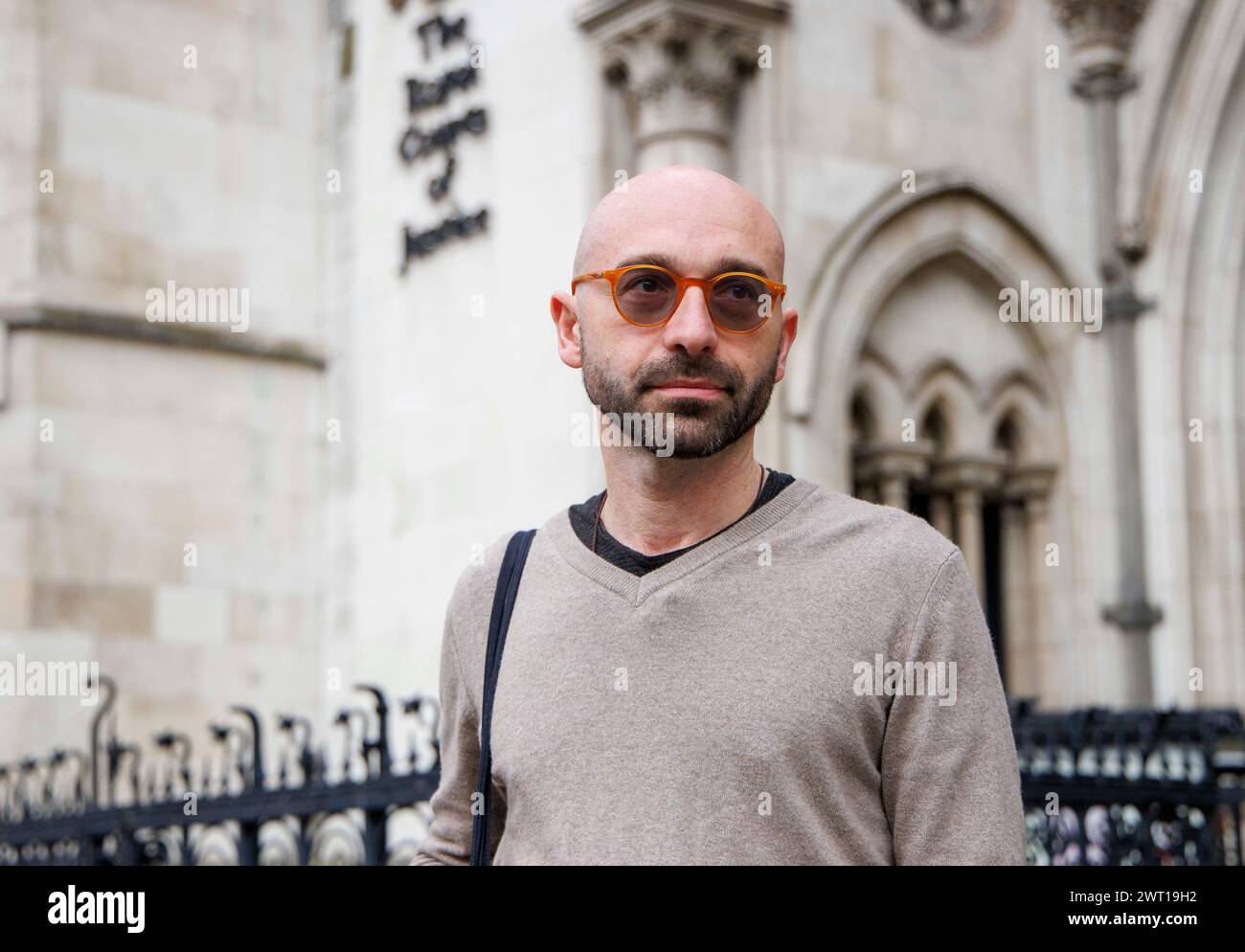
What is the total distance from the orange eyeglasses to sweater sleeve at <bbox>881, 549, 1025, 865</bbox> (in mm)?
388

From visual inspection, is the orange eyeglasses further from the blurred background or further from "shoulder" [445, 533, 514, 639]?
the blurred background

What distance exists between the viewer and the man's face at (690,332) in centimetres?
201

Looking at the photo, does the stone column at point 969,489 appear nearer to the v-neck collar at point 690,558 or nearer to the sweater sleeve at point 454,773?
the sweater sleeve at point 454,773

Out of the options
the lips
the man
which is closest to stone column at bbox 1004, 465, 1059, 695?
the man

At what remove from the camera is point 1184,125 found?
9.90 m

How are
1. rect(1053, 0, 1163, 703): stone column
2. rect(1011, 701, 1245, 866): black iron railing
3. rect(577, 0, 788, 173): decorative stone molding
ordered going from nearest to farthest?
rect(1011, 701, 1245, 866): black iron railing, rect(577, 0, 788, 173): decorative stone molding, rect(1053, 0, 1163, 703): stone column

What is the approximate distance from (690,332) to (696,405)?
0.09m

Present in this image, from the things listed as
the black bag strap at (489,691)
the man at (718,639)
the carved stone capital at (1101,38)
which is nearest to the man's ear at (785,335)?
the man at (718,639)

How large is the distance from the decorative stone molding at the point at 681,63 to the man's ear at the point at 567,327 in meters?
6.29

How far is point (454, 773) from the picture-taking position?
7.48ft

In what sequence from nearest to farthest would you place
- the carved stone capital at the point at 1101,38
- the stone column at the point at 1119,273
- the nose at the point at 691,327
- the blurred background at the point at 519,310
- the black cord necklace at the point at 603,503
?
the nose at the point at 691,327 → the black cord necklace at the point at 603,503 → the blurred background at the point at 519,310 → the stone column at the point at 1119,273 → the carved stone capital at the point at 1101,38

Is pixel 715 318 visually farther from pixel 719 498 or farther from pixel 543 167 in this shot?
pixel 543 167

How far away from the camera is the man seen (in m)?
1.87

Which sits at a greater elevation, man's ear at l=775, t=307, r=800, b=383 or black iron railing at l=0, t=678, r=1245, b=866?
man's ear at l=775, t=307, r=800, b=383
